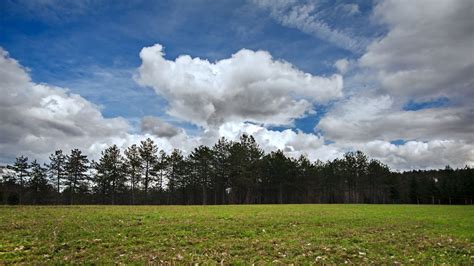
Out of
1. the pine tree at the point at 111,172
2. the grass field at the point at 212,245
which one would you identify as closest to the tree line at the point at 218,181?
the pine tree at the point at 111,172

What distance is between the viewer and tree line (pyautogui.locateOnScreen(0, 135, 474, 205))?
90.1 meters

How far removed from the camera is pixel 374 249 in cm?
1323

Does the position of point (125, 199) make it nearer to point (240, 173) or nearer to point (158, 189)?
point (158, 189)

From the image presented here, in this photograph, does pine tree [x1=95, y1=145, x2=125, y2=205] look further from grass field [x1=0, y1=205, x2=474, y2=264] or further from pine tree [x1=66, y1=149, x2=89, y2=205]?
grass field [x1=0, y1=205, x2=474, y2=264]

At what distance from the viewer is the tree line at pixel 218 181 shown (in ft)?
296

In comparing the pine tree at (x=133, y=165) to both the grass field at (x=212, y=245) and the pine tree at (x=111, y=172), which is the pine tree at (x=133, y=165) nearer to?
the pine tree at (x=111, y=172)

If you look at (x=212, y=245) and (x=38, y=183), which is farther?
(x=38, y=183)

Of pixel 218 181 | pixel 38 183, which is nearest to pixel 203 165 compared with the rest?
pixel 218 181

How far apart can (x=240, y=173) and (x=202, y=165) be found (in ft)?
40.2

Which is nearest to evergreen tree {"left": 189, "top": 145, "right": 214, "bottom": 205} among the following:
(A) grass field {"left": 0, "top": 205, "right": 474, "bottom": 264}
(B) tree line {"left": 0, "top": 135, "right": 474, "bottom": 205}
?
(B) tree line {"left": 0, "top": 135, "right": 474, "bottom": 205}

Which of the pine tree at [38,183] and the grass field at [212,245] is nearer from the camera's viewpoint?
the grass field at [212,245]

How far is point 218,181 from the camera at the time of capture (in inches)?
4001

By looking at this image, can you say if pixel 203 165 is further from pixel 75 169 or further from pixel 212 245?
pixel 212 245

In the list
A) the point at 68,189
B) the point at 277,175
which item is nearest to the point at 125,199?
the point at 68,189
